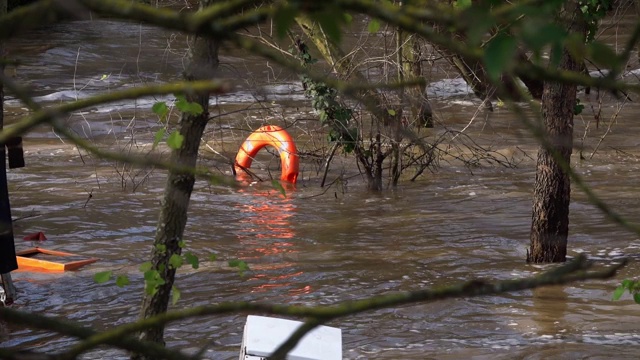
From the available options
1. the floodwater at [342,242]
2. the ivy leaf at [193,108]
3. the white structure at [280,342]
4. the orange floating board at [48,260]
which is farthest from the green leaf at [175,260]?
the orange floating board at [48,260]

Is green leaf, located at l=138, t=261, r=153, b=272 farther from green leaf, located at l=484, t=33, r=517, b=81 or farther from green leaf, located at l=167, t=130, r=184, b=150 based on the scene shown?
green leaf, located at l=484, t=33, r=517, b=81

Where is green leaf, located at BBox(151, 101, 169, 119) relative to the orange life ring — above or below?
above

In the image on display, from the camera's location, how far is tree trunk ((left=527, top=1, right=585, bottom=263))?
804cm

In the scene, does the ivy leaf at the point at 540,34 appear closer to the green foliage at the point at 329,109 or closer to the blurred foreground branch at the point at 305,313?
the blurred foreground branch at the point at 305,313

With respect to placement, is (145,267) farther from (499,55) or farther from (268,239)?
(268,239)

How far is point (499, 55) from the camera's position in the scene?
115 centimetres

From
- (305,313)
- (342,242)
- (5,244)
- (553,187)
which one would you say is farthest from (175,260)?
(342,242)

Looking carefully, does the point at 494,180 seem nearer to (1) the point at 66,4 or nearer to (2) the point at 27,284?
(2) the point at 27,284

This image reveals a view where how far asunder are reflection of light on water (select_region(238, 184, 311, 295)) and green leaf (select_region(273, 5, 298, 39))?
7.18 metres

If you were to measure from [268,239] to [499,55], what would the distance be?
9211 millimetres

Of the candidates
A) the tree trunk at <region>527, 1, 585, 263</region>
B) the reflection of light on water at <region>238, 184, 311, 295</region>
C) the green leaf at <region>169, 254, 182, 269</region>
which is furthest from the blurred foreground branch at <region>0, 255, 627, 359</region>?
the reflection of light on water at <region>238, 184, 311, 295</region>

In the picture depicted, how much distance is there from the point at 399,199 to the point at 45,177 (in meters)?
4.61

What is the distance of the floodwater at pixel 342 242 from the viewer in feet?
23.6

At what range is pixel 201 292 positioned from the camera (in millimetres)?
8477
